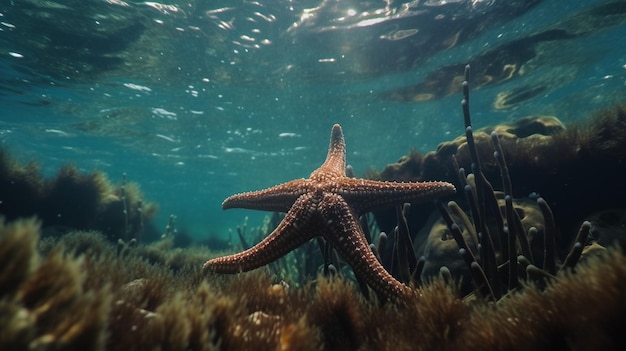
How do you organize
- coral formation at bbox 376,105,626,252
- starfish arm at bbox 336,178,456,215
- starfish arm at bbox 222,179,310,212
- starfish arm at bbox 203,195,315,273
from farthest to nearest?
coral formation at bbox 376,105,626,252 → starfish arm at bbox 222,179,310,212 → starfish arm at bbox 336,178,456,215 → starfish arm at bbox 203,195,315,273

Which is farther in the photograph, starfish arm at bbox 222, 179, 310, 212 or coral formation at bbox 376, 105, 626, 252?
coral formation at bbox 376, 105, 626, 252

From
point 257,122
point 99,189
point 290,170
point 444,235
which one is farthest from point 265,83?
point 290,170

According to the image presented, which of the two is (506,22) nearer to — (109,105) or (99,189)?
(99,189)

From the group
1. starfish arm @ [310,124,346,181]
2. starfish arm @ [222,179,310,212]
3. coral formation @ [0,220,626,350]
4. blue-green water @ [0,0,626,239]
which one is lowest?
coral formation @ [0,220,626,350]

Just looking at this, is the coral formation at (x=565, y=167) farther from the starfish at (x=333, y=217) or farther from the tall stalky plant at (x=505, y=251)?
the starfish at (x=333, y=217)

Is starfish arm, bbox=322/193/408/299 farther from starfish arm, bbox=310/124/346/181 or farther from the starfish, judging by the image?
starfish arm, bbox=310/124/346/181

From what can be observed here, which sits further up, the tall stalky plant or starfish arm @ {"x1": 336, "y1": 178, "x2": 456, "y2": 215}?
starfish arm @ {"x1": 336, "y1": 178, "x2": 456, "y2": 215}

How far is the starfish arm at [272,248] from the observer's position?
13.3ft

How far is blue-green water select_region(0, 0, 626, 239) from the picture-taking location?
41.0 ft

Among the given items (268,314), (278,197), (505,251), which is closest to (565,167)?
(505,251)

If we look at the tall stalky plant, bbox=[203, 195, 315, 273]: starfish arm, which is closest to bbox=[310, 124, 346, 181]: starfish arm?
bbox=[203, 195, 315, 273]: starfish arm

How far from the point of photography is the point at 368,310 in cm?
329

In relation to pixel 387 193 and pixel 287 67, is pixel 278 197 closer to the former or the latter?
pixel 387 193

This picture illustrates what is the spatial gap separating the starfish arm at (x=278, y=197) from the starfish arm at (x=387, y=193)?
62 cm
